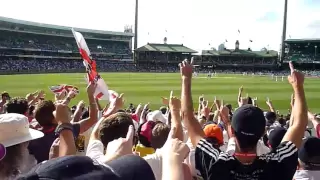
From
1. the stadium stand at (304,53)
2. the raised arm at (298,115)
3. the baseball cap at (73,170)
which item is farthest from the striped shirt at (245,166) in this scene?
the stadium stand at (304,53)

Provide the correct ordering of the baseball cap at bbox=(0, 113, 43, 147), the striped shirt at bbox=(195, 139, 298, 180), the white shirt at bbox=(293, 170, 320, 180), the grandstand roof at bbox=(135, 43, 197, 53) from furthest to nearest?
the grandstand roof at bbox=(135, 43, 197, 53) → the white shirt at bbox=(293, 170, 320, 180) → the striped shirt at bbox=(195, 139, 298, 180) → the baseball cap at bbox=(0, 113, 43, 147)

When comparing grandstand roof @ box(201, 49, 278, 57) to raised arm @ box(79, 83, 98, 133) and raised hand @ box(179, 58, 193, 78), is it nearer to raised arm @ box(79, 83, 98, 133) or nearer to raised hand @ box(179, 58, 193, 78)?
raised arm @ box(79, 83, 98, 133)

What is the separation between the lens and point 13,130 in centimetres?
273

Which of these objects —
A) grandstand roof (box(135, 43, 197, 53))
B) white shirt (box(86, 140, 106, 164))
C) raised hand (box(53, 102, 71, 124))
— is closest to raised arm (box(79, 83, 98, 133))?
raised hand (box(53, 102, 71, 124))

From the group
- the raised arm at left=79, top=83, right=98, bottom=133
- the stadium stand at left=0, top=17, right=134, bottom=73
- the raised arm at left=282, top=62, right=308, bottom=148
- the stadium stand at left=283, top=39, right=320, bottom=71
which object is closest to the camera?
the raised arm at left=282, top=62, right=308, bottom=148

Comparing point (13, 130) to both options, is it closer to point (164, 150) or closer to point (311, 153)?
point (164, 150)

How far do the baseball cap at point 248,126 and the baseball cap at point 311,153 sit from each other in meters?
0.87

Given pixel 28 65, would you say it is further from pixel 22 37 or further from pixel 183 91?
pixel 183 91

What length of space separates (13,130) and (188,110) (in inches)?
56.1

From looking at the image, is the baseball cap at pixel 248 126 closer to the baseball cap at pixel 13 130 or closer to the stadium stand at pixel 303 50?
the baseball cap at pixel 13 130

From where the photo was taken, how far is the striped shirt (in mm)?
2811

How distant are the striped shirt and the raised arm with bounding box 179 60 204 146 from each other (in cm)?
50

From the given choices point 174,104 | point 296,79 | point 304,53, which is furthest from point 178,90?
point 304,53

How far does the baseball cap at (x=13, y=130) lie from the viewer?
2674mm
